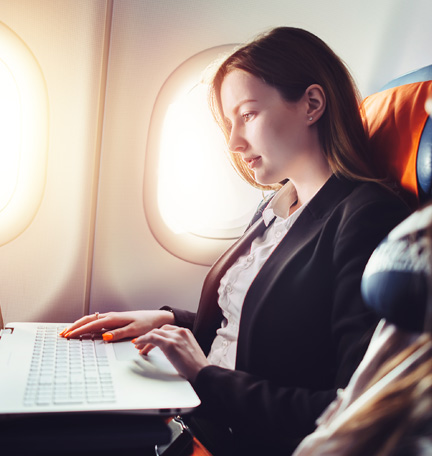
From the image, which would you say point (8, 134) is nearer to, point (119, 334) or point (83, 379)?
point (119, 334)

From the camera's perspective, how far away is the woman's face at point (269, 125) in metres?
1.22

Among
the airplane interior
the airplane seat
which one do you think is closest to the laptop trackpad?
the airplane interior

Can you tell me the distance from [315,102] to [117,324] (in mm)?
875

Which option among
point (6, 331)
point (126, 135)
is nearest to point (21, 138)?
point (126, 135)

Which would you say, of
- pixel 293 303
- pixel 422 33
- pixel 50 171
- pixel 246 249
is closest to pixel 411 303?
pixel 293 303

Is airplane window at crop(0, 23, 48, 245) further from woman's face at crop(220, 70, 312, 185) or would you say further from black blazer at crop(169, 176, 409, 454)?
black blazer at crop(169, 176, 409, 454)

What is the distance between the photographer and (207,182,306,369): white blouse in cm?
126

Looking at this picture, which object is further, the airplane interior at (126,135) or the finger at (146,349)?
the airplane interior at (126,135)

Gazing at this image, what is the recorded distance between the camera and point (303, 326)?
3.30 feet

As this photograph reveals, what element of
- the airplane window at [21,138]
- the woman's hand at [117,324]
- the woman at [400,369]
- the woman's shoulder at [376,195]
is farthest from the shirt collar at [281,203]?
the woman at [400,369]

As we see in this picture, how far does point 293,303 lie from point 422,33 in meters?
1.27

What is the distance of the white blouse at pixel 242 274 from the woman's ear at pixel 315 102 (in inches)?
10.5

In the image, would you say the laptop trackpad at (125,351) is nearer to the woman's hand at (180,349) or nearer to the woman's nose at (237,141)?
the woman's hand at (180,349)

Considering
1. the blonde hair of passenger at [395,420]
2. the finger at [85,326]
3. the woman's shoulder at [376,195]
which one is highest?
the woman's shoulder at [376,195]
